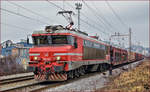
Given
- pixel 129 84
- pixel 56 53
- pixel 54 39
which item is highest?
pixel 54 39

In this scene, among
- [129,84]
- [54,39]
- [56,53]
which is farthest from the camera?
[54,39]

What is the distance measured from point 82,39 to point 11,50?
76.9ft

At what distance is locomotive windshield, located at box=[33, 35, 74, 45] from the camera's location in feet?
47.0

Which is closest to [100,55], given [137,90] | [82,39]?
[82,39]

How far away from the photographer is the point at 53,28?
14.8 meters

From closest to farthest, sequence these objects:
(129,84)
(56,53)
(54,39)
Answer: (129,84) < (56,53) < (54,39)

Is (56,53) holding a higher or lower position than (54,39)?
lower

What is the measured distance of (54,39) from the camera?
14.5 meters

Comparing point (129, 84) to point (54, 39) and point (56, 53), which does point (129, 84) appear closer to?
point (56, 53)

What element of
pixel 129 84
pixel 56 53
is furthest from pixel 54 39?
pixel 129 84

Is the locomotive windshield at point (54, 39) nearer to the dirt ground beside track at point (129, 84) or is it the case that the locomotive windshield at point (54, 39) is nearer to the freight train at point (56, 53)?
the freight train at point (56, 53)

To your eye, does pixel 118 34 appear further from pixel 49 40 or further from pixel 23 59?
pixel 49 40

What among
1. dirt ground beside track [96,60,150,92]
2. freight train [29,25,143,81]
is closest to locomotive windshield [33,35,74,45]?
freight train [29,25,143,81]

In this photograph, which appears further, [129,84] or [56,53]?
[56,53]
